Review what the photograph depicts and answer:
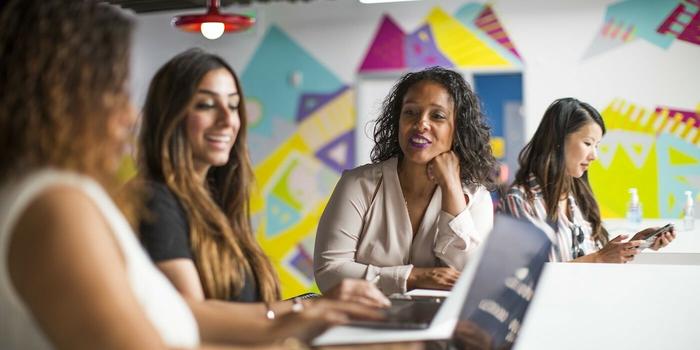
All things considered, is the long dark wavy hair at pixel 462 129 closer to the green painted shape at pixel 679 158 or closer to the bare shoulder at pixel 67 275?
the bare shoulder at pixel 67 275

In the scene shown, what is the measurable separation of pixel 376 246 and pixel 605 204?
2094 millimetres

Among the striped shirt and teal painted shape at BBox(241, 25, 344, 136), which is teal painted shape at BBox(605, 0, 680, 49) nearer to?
teal painted shape at BBox(241, 25, 344, 136)

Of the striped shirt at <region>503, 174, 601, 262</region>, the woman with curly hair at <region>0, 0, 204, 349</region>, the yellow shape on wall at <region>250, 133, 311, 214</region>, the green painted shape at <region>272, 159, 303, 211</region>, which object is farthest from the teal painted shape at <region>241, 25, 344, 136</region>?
the woman with curly hair at <region>0, 0, 204, 349</region>

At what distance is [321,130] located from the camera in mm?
6973

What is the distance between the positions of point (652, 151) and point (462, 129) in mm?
3110

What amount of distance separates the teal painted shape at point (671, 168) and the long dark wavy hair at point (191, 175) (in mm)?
4190

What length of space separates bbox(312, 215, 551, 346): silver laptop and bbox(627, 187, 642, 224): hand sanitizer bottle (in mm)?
3020

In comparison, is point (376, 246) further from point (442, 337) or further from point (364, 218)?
point (442, 337)

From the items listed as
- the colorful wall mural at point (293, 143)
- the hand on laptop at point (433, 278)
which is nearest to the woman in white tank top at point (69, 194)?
the hand on laptop at point (433, 278)

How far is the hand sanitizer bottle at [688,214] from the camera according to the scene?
185 inches

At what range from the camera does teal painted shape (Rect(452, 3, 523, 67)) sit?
646 cm

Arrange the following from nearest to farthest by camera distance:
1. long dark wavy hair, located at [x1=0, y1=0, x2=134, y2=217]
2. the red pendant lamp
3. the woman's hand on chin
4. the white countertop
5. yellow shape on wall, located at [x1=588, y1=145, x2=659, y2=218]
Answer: long dark wavy hair, located at [x1=0, y1=0, x2=134, y2=217] → the woman's hand on chin → the white countertop → the red pendant lamp → yellow shape on wall, located at [x1=588, y1=145, x2=659, y2=218]

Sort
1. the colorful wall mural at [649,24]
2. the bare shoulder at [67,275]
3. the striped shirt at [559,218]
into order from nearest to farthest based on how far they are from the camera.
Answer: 1. the bare shoulder at [67,275]
2. the striped shirt at [559,218]
3. the colorful wall mural at [649,24]

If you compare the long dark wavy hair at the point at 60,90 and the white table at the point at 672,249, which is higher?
the long dark wavy hair at the point at 60,90
